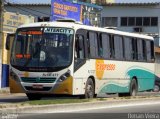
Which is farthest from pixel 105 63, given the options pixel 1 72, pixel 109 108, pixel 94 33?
pixel 1 72

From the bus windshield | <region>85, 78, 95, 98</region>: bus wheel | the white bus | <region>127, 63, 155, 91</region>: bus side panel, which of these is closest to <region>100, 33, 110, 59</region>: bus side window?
the white bus

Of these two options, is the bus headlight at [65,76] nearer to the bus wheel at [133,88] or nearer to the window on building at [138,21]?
the bus wheel at [133,88]

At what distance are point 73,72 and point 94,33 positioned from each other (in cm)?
316

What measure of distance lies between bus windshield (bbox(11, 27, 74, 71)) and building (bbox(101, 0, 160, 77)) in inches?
1858

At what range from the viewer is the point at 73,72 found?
22.5m

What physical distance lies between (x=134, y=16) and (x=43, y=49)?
1957 inches

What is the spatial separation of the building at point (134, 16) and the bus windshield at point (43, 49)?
1858 inches

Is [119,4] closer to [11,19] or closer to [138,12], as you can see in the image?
[138,12]

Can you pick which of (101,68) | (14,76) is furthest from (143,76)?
(14,76)

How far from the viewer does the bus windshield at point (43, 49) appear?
22344 mm

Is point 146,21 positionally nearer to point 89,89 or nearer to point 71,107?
point 89,89

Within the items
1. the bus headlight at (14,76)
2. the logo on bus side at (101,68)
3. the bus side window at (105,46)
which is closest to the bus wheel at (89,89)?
the logo on bus side at (101,68)

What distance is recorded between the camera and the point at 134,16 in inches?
2803

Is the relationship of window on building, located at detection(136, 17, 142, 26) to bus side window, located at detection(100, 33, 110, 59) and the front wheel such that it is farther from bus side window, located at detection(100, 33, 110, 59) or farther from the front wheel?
the front wheel
